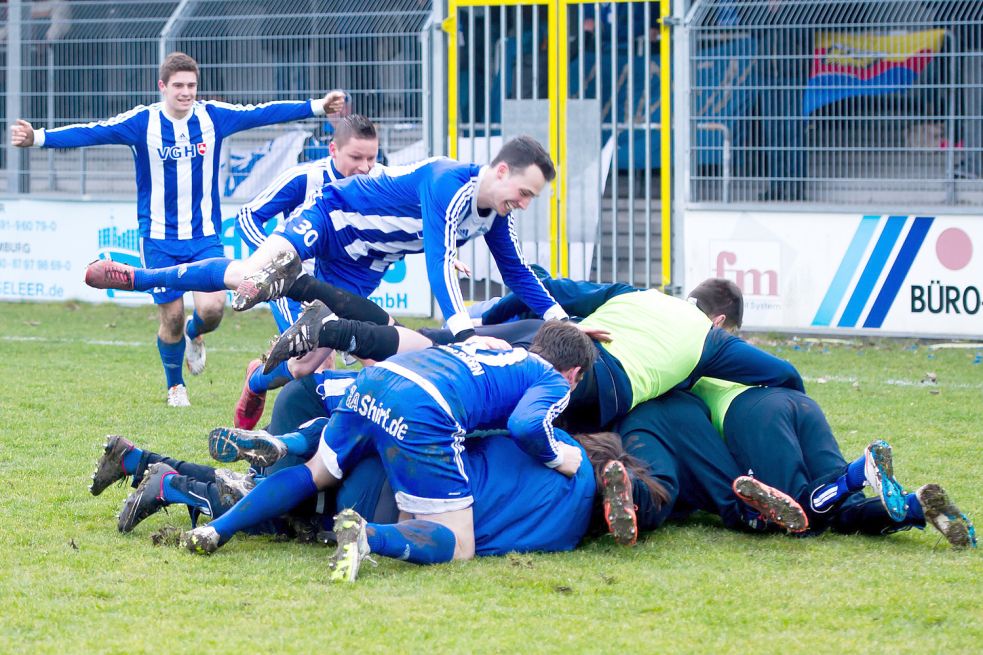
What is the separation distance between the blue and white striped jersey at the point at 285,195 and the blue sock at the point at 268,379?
3.78 ft

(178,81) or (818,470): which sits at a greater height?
(178,81)

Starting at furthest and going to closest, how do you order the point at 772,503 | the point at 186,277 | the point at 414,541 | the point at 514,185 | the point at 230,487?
the point at 186,277
the point at 514,185
the point at 230,487
the point at 772,503
the point at 414,541

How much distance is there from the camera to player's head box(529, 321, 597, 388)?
16.5ft

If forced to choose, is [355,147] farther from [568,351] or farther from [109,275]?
[568,351]

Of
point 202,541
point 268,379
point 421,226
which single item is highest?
point 421,226

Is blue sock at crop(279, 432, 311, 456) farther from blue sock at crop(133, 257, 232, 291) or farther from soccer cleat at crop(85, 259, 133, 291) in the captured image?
soccer cleat at crop(85, 259, 133, 291)

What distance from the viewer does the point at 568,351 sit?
16.5 ft

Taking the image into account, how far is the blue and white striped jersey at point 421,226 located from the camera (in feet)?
19.7

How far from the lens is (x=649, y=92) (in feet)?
41.8

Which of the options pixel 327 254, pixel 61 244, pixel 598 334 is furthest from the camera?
pixel 61 244

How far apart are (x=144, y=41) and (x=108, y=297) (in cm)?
272

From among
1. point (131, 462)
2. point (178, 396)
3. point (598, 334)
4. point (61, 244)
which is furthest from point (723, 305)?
point (61, 244)

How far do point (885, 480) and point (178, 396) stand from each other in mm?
4848

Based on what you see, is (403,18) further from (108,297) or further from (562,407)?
(562,407)
